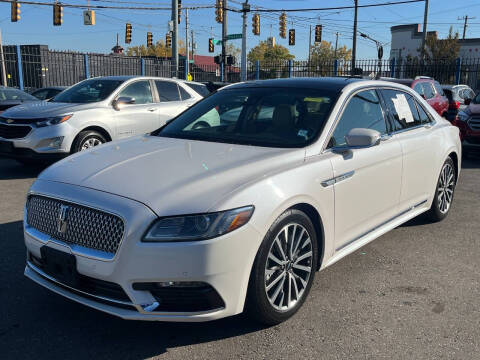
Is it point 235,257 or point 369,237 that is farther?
point 369,237

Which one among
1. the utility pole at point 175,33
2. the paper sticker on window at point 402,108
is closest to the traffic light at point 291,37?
the utility pole at point 175,33

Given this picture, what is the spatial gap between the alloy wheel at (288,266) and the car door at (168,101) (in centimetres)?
640

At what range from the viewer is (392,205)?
434cm

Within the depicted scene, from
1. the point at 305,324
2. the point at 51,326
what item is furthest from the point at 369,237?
the point at 51,326

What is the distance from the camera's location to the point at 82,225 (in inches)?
112

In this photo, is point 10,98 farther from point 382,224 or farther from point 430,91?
point 430,91

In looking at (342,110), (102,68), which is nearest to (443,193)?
(342,110)

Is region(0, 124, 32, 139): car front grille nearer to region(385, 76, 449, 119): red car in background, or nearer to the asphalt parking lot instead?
the asphalt parking lot

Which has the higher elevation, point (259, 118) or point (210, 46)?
point (210, 46)

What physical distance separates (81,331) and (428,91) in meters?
11.5

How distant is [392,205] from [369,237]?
1.52 ft

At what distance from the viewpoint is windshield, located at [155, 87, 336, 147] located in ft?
12.5

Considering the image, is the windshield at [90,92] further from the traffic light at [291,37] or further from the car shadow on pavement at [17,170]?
the traffic light at [291,37]

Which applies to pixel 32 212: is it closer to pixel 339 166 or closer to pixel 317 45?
pixel 339 166
